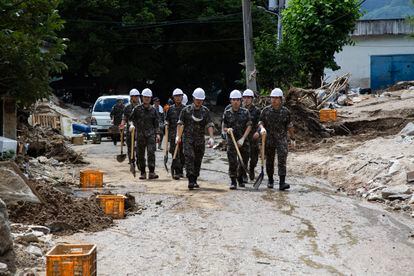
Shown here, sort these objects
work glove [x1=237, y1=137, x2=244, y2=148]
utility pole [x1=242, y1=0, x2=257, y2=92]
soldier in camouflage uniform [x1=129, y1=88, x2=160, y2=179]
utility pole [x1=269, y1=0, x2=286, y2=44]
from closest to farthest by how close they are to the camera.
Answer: work glove [x1=237, y1=137, x2=244, y2=148]
soldier in camouflage uniform [x1=129, y1=88, x2=160, y2=179]
utility pole [x1=242, y1=0, x2=257, y2=92]
utility pole [x1=269, y1=0, x2=286, y2=44]

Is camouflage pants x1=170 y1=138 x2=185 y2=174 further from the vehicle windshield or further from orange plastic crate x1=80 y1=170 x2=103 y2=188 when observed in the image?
the vehicle windshield

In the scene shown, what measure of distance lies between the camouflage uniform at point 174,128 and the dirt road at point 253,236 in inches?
77.1

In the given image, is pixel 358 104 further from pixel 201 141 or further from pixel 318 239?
pixel 318 239

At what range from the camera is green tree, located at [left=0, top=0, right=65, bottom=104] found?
12.8m

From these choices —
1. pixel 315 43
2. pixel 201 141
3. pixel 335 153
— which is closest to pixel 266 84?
pixel 315 43

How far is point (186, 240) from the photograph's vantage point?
883 centimetres

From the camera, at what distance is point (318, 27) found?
26.6 meters

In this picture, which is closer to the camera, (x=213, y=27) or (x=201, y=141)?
(x=201, y=141)

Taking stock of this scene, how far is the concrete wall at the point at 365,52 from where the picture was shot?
1560 inches

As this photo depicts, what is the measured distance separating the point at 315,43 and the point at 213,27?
1662cm

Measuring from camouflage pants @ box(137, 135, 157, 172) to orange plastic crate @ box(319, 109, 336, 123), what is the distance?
28.9ft

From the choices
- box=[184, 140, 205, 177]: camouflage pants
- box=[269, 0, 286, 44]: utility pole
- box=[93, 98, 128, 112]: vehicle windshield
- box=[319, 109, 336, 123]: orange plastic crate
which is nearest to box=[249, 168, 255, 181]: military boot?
box=[184, 140, 205, 177]: camouflage pants

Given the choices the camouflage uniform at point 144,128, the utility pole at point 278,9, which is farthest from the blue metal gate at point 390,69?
the camouflage uniform at point 144,128

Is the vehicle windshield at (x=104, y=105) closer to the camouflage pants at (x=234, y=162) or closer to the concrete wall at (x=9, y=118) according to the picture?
the concrete wall at (x=9, y=118)
